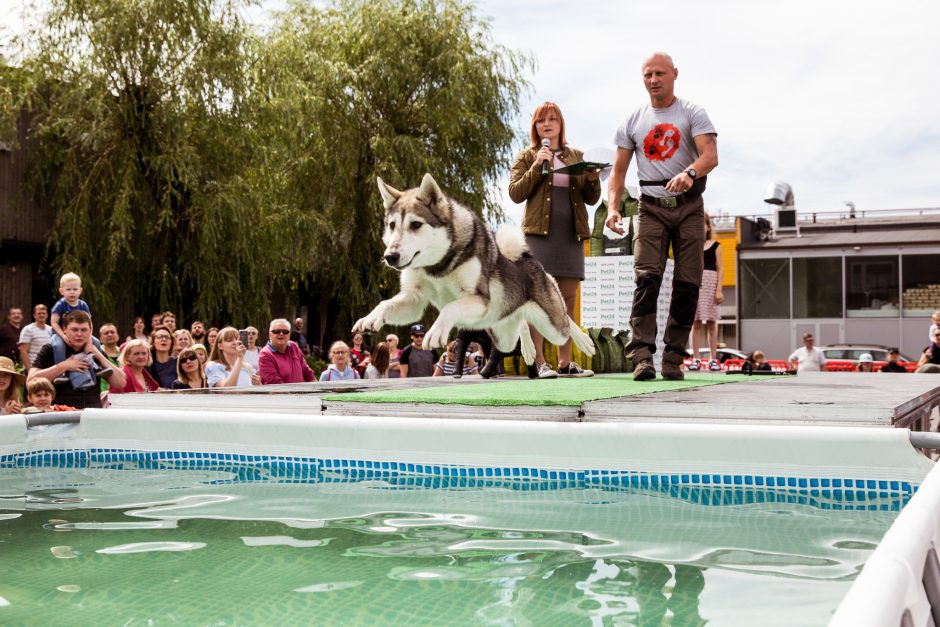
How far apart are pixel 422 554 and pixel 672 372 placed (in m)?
3.59

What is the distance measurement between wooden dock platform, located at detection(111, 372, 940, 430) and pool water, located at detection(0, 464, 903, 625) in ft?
1.36

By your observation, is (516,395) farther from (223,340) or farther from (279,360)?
(223,340)

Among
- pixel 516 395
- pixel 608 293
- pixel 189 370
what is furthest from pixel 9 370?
pixel 608 293

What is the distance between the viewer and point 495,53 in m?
19.4

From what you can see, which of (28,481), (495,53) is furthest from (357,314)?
(28,481)

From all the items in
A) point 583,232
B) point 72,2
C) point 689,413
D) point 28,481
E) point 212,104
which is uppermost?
point 72,2

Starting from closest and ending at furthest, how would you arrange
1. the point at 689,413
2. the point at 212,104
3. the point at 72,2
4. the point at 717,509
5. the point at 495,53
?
1. the point at 717,509
2. the point at 689,413
3. the point at 72,2
4. the point at 212,104
5. the point at 495,53

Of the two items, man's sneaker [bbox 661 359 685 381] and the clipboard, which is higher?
the clipboard

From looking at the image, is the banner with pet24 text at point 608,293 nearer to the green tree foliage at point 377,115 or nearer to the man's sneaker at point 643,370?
the man's sneaker at point 643,370

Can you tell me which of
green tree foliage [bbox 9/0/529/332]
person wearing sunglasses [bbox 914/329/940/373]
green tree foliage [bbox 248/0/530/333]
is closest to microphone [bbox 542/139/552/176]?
person wearing sunglasses [bbox 914/329/940/373]

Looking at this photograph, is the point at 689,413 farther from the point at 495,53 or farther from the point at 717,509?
the point at 495,53

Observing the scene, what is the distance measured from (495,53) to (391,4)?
8.75ft

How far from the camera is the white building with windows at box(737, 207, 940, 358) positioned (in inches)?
1113

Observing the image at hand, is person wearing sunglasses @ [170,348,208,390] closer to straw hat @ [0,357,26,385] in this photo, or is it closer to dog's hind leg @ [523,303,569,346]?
straw hat @ [0,357,26,385]
